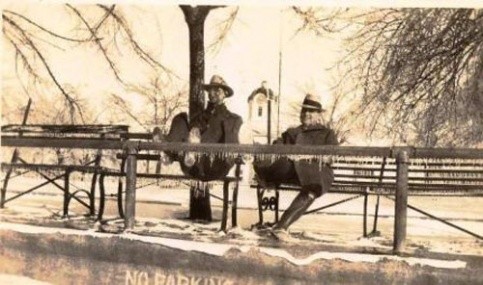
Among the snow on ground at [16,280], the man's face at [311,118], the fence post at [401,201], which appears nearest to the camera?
the fence post at [401,201]

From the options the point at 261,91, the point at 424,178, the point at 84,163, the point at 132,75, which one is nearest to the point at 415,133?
the point at 424,178

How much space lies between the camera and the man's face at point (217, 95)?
2.33 meters

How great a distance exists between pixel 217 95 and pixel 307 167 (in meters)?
0.41

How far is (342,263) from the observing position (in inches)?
86.5

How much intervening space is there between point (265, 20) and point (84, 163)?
0.85m

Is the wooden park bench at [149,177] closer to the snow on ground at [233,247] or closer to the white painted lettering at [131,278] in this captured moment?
the snow on ground at [233,247]

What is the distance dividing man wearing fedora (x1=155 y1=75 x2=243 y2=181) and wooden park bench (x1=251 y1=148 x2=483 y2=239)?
0.19 m

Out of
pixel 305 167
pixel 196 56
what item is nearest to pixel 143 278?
pixel 305 167

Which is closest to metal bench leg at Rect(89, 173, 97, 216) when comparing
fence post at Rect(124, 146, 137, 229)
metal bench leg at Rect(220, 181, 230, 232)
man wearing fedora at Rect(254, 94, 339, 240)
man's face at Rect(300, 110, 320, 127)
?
fence post at Rect(124, 146, 137, 229)

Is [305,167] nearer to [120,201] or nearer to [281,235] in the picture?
[281,235]

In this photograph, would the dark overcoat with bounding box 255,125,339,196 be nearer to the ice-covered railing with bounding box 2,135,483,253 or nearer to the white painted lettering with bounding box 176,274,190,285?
the ice-covered railing with bounding box 2,135,483,253

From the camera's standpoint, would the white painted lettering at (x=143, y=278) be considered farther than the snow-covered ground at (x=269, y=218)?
Yes

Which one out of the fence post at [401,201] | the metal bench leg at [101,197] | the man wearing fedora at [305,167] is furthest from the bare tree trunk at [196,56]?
the fence post at [401,201]

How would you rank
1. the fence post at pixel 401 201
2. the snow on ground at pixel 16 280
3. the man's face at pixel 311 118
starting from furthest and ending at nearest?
the snow on ground at pixel 16 280, the man's face at pixel 311 118, the fence post at pixel 401 201
